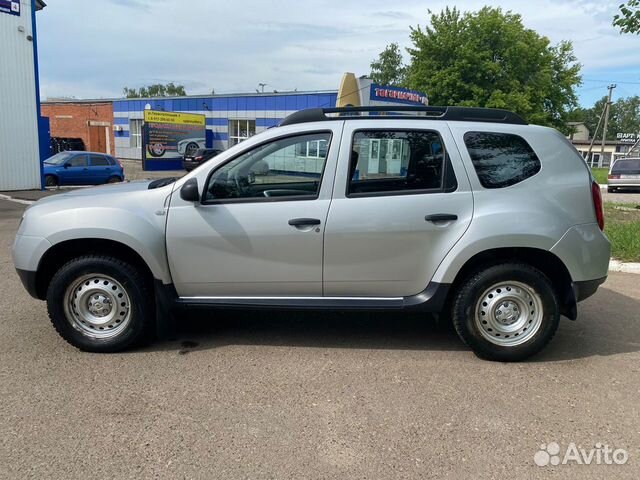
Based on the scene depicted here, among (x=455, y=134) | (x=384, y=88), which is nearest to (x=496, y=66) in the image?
(x=384, y=88)

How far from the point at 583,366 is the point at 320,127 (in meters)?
2.84

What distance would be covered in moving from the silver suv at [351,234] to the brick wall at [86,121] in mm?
45420

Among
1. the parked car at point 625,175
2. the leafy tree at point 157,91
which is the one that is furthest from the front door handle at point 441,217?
the leafy tree at point 157,91

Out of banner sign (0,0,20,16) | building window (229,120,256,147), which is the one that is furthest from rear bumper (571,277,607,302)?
building window (229,120,256,147)

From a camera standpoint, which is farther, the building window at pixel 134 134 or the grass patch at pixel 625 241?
the building window at pixel 134 134

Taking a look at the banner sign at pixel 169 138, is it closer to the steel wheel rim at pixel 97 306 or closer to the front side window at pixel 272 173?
the steel wheel rim at pixel 97 306

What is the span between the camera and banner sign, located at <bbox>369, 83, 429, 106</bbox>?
24953mm

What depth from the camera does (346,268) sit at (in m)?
4.01

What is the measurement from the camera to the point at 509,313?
4.04 metres

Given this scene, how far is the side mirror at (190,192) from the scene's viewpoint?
3901 millimetres

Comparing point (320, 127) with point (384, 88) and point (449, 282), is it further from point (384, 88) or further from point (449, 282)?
Answer: point (384, 88)

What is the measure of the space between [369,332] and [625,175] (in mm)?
24587

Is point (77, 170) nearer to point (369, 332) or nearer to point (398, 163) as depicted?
point (369, 332)

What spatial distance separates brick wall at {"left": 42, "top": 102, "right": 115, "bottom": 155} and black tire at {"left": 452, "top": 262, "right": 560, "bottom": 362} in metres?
46.7
